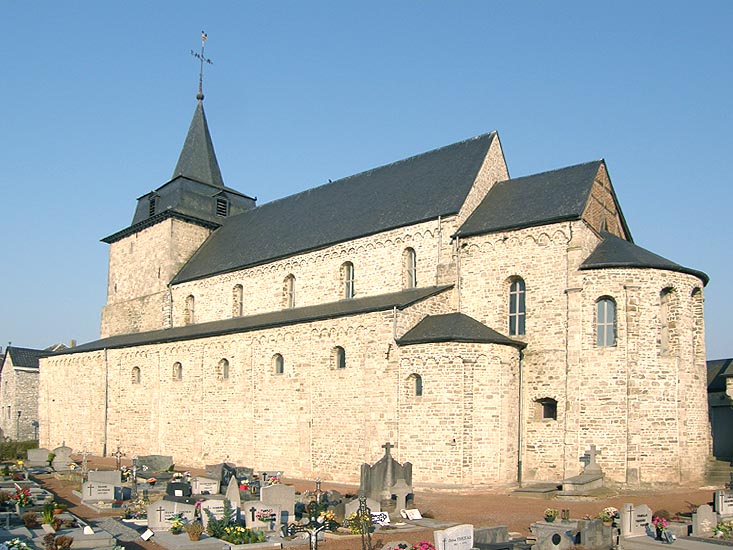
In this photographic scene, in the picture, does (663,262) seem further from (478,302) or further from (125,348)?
(125,348)

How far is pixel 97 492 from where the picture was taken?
20203 mm

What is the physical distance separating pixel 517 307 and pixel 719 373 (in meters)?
15.5

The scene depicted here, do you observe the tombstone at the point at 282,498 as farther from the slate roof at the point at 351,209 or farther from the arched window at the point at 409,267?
the slate roof at the point at 351,209

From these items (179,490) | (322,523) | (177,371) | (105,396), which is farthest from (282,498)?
(105,396)

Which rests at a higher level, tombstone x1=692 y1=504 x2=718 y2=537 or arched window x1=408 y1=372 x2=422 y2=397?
arched window x1=408 y1=372 x2=422 y2=397

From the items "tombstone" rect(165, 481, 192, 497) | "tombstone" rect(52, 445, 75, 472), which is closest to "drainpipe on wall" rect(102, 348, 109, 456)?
"tombstone" rect(52, 445, 75, 472)

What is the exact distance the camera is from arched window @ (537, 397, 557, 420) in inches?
934

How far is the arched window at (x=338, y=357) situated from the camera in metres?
25.7

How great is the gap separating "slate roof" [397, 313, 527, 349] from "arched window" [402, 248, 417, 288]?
8.92 feet

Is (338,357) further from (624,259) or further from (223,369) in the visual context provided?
(624,259)

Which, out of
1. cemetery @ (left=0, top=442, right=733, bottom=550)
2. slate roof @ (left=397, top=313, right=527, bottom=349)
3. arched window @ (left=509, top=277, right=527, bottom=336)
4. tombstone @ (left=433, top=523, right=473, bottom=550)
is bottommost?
cemetery @ (left=0, top=442, right=733, bottom=550)

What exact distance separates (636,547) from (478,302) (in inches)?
481

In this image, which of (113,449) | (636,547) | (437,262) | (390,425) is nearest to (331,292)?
(437,262)

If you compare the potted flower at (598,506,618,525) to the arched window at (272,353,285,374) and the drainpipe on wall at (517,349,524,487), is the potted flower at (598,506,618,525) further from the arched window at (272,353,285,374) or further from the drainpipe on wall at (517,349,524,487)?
the arched window at (272,353,285,374)
